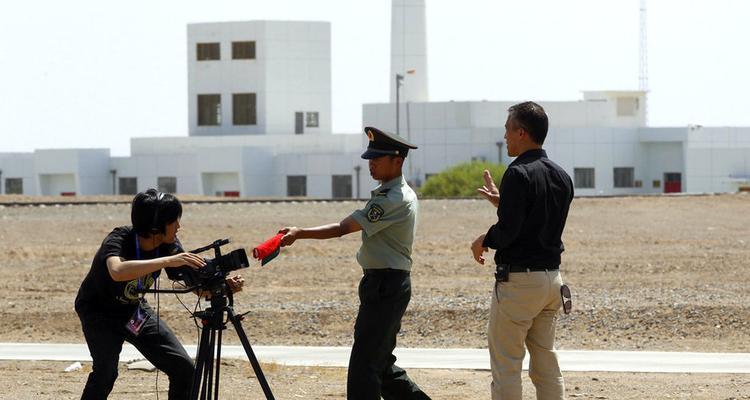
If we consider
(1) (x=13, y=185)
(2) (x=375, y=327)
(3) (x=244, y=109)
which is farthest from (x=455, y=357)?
(3) (x=244, y=109)

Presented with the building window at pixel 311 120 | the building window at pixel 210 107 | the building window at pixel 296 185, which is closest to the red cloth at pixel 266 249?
the building window at pixel 296 185

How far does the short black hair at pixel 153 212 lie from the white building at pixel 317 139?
216 ft

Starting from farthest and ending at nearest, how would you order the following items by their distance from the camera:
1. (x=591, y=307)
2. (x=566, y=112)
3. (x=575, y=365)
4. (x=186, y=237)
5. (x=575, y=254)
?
1. (x=566, y=112)
2. (x=186, y=237)
3. (x=575, y=254)
4. (x=591, y=307)
5. (x=575, y=365)

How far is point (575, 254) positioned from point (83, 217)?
1441cm

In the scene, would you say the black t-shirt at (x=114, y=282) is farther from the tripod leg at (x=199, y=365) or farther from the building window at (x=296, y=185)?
the building window at (x=296, y=185)

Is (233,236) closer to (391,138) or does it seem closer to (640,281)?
(640,281)

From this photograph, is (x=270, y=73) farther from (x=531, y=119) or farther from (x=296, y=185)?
(x=531, y=119)

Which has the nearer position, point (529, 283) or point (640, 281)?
point (529, 283)

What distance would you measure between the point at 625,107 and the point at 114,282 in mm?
76610

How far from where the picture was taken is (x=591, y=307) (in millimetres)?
16969

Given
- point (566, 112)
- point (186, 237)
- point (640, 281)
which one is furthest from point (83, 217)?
point (566, 112)

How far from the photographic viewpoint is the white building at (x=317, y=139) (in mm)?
76562

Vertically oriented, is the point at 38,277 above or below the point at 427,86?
below

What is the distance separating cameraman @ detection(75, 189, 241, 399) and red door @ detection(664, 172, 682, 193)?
69.3m
